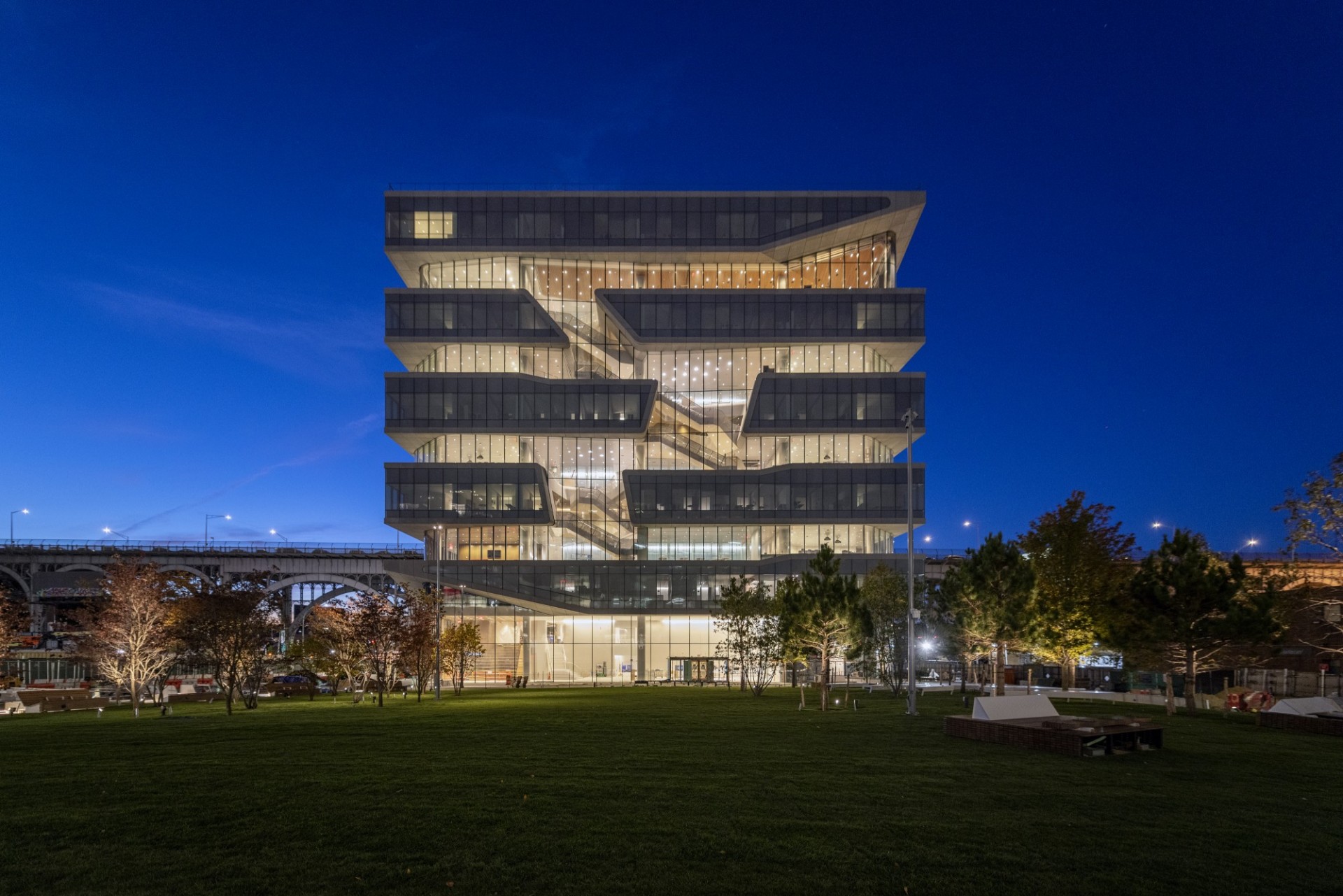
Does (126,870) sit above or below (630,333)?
below

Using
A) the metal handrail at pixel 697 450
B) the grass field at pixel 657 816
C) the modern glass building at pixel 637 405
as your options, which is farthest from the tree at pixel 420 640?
the metal handrail at pixel 697 450

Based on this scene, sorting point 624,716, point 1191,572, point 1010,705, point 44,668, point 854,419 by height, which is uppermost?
point 854,419

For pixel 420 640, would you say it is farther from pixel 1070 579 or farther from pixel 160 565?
pixel 160 565

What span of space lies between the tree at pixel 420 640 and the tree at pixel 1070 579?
28720 millimetres

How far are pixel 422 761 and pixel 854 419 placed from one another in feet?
196

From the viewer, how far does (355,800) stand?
13.6 meters

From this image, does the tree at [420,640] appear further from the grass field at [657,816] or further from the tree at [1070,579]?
the tree at [1070,579]

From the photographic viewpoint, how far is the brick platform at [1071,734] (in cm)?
1923

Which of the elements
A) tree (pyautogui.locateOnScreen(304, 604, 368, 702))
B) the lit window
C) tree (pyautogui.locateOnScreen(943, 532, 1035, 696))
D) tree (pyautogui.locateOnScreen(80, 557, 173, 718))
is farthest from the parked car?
the lit window

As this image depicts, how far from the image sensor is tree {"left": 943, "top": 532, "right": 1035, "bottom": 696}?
35500mm

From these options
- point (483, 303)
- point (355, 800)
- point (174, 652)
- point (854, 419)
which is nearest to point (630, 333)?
point (483, 303)

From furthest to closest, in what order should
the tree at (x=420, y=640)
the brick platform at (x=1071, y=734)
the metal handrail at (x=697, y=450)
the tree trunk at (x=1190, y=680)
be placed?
the metal handrail at (x=697, y=450) < the tree at (x=420, y=640) < the tree trunk at (x=1190, y=680) < the brick platform at (x=1071, y=734)

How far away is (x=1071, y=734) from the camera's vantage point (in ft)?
63.2

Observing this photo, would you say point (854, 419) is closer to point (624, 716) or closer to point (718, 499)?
point (718, 499)
